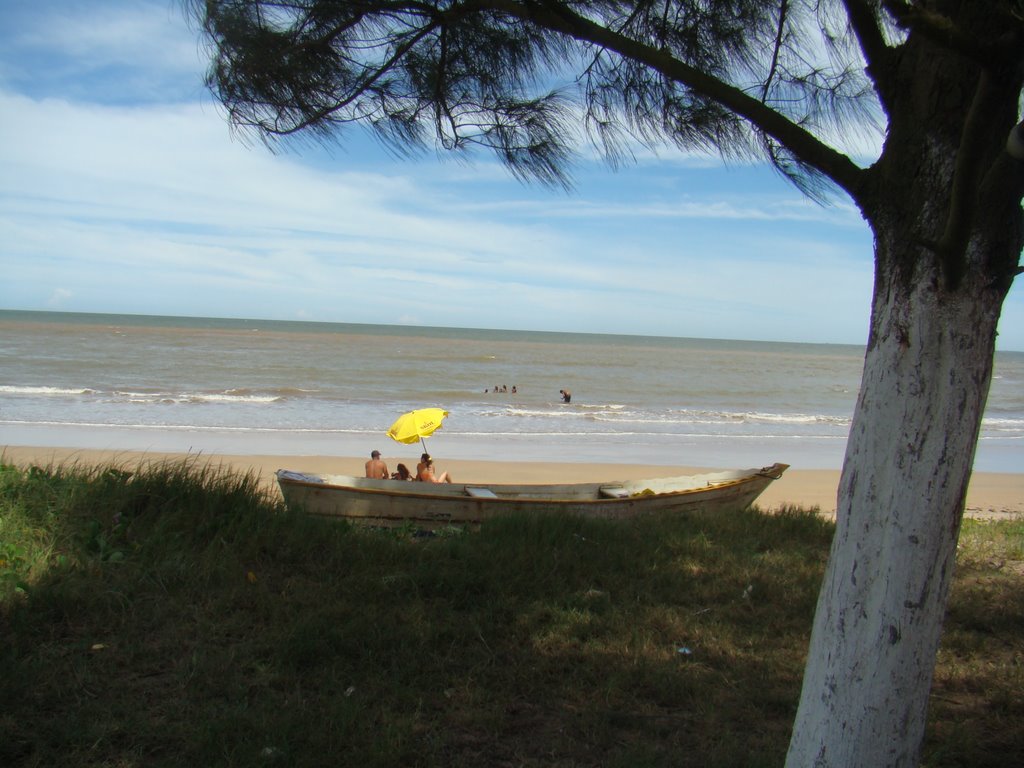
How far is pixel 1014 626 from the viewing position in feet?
15.3

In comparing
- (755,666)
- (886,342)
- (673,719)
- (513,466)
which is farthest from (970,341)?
(513,466)

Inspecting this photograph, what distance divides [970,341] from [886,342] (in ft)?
0.65

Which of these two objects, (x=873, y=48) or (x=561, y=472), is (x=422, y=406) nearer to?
(x=561, y=472)

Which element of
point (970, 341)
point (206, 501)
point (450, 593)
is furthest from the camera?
point (206, 501)

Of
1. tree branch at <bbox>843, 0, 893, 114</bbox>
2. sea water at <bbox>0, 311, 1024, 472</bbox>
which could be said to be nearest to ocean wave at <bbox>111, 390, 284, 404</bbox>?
sea water at <bbox>0, 311, 1024, 472</bbox>

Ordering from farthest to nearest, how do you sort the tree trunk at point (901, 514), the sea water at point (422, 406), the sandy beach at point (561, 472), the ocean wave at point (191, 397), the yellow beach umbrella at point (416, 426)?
the ocean wave at point (191, 397), the sea water at point (422, 406), the sandy beach at point (561, 472), the yellow beach umbrella at point (416, 426), the tree trunk at point (901, 514)

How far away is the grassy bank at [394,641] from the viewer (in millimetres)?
3211

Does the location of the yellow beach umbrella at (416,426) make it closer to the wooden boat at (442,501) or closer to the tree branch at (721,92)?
the wooden boat at (442,501)

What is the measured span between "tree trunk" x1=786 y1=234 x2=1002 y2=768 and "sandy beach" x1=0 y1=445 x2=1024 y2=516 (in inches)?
394

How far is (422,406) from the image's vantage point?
23938 millimetres

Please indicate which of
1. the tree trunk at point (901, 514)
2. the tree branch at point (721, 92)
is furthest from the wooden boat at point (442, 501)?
the tree trunk at point (901, 514)

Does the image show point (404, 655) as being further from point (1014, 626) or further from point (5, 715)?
→ point (1014, 626)

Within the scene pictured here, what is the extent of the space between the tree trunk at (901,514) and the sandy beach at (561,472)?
10016 millimetres

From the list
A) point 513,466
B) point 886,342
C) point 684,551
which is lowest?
point 513,466
